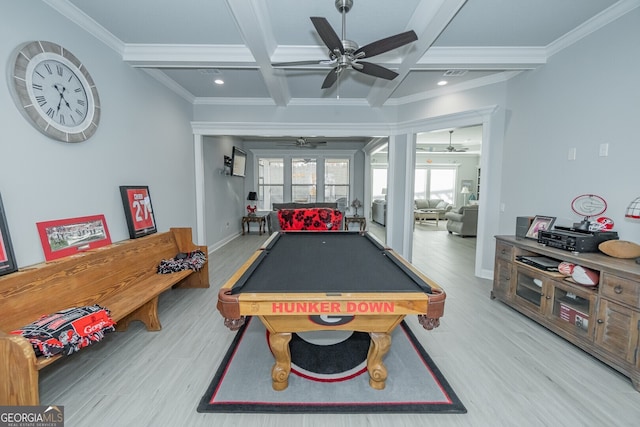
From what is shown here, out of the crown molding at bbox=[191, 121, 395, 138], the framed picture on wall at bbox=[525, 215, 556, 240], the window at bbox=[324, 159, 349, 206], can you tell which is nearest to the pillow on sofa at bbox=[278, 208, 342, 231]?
the crown molding at bbox=[191, 121, 395, 138]

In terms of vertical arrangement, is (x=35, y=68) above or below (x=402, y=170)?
above

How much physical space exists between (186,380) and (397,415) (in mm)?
1375

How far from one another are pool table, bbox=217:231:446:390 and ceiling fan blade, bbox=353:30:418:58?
5.43 feet

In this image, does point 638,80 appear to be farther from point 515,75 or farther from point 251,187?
point 251,187

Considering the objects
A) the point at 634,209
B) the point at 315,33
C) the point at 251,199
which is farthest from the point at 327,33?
the point at 251,199

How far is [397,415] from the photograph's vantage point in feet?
4.88

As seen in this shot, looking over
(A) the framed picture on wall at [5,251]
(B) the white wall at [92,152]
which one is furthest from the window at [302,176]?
(A) the framed picture on wall at [5,251]

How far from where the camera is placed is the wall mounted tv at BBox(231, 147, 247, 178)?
248 inches

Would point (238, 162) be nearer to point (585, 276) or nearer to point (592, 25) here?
point (592, 25)

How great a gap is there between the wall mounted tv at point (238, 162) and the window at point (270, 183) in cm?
72

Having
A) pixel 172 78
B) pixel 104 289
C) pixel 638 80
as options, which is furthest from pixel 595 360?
pixel 172 78

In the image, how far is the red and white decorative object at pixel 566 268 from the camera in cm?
217

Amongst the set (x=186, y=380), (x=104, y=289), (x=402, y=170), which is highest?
(x=402, y=170)

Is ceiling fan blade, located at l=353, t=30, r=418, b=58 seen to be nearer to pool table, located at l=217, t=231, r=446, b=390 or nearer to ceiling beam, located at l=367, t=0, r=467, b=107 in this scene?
ceiling beam, located at l=367, t=0, r=467, b=107
